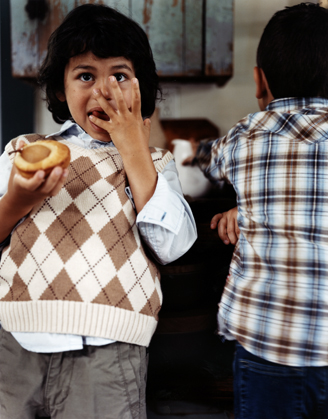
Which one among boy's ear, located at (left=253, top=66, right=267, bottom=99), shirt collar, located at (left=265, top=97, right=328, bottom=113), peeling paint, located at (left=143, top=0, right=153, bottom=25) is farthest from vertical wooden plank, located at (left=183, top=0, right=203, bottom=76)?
shirt collar, located at (left=265, top=97, right=328, bottom=113)

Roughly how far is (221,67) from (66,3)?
558 millimetres

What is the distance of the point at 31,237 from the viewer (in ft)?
2.29

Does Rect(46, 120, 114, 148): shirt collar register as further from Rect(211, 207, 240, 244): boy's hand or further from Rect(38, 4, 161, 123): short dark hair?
Rect(211, 207, 240, 244): boy's hand

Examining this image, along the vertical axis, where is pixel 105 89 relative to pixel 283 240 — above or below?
above

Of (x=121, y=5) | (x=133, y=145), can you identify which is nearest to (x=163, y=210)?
(x=133, y=145)

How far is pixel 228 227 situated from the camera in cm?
88

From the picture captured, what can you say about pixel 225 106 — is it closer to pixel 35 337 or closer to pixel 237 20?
pixel 237 20

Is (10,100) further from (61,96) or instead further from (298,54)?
(298,54)

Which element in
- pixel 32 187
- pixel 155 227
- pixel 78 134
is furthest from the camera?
pixel 78 134

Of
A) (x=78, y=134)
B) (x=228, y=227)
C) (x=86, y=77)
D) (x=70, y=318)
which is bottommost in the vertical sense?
(x=70, y=318)

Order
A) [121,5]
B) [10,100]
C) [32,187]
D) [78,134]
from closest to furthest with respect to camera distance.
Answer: [32,187]
[78,134]
[121,5]
[10,100]

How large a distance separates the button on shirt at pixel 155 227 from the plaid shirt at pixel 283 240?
14 cm

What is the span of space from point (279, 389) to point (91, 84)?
2.35ft

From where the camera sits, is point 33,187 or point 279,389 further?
point 279,389
